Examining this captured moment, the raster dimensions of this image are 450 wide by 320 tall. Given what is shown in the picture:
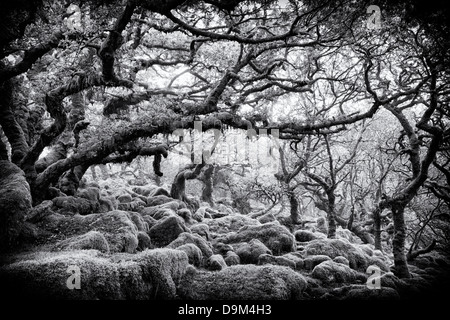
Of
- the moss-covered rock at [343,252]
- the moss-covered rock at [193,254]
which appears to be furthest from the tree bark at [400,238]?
the moss-covered rock at [193,254]

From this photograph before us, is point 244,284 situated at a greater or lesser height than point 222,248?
lesser

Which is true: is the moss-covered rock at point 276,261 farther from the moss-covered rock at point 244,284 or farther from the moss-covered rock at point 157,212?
the moss-covered rock at point 157,212

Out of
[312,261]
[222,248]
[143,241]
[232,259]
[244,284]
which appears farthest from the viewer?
[222,248]

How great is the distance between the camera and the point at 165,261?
525cm

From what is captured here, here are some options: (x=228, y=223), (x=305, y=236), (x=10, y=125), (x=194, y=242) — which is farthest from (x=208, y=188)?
(x=10, y=125)

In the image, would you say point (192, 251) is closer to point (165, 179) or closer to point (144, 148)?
point (144, 148)

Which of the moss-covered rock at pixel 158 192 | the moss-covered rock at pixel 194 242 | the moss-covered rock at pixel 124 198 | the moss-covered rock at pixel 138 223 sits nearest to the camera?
the moss-covered rock at pixel 194 242

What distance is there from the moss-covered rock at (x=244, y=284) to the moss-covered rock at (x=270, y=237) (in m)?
3.67

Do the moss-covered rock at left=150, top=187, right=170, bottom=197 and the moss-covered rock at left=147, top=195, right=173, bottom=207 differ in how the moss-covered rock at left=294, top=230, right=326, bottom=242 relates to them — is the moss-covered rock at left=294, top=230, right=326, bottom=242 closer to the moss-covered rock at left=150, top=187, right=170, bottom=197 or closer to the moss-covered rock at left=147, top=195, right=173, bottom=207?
the moss-covered rock at left=147, top=195, right=173, bottom=207

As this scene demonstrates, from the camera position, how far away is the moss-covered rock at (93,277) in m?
3.82

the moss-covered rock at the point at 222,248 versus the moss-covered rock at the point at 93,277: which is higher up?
the moss-covered rock at the point at 222,248

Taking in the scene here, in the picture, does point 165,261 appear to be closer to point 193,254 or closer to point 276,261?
point 193,254

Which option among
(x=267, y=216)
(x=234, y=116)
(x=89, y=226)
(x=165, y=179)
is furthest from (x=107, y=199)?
(x=165, y=179)

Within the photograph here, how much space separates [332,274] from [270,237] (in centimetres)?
285
